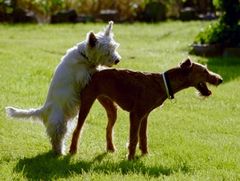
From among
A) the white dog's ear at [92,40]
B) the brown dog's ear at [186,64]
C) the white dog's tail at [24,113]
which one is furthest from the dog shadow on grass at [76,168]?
the white dog's ear at [92,40]

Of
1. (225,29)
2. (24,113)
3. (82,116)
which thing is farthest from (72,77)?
(225,29)

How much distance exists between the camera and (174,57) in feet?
51.4

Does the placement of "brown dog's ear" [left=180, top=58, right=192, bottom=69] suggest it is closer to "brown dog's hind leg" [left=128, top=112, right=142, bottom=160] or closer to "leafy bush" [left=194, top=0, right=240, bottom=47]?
"brown dog's hind leg" [left=128, top=112, right=142, bottom=160]

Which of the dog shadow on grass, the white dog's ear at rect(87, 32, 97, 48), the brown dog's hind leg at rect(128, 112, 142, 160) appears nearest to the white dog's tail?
the dog shadow on grass

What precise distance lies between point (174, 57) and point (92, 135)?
7.63 meters

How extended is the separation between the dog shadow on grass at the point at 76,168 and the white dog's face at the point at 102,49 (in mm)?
1158

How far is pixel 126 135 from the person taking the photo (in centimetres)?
845

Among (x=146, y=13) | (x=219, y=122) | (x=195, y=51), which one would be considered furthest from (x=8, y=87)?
(x=146, y=13)

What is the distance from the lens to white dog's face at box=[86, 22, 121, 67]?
23.3 ft

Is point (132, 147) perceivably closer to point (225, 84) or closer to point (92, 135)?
point (92, 135)

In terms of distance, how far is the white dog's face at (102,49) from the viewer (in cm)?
711

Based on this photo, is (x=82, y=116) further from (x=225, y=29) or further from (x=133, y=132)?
(x=225, y=29)

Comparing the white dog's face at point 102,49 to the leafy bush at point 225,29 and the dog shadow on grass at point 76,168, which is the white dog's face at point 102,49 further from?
the leafy bush at point 225,29

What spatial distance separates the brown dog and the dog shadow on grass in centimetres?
38
